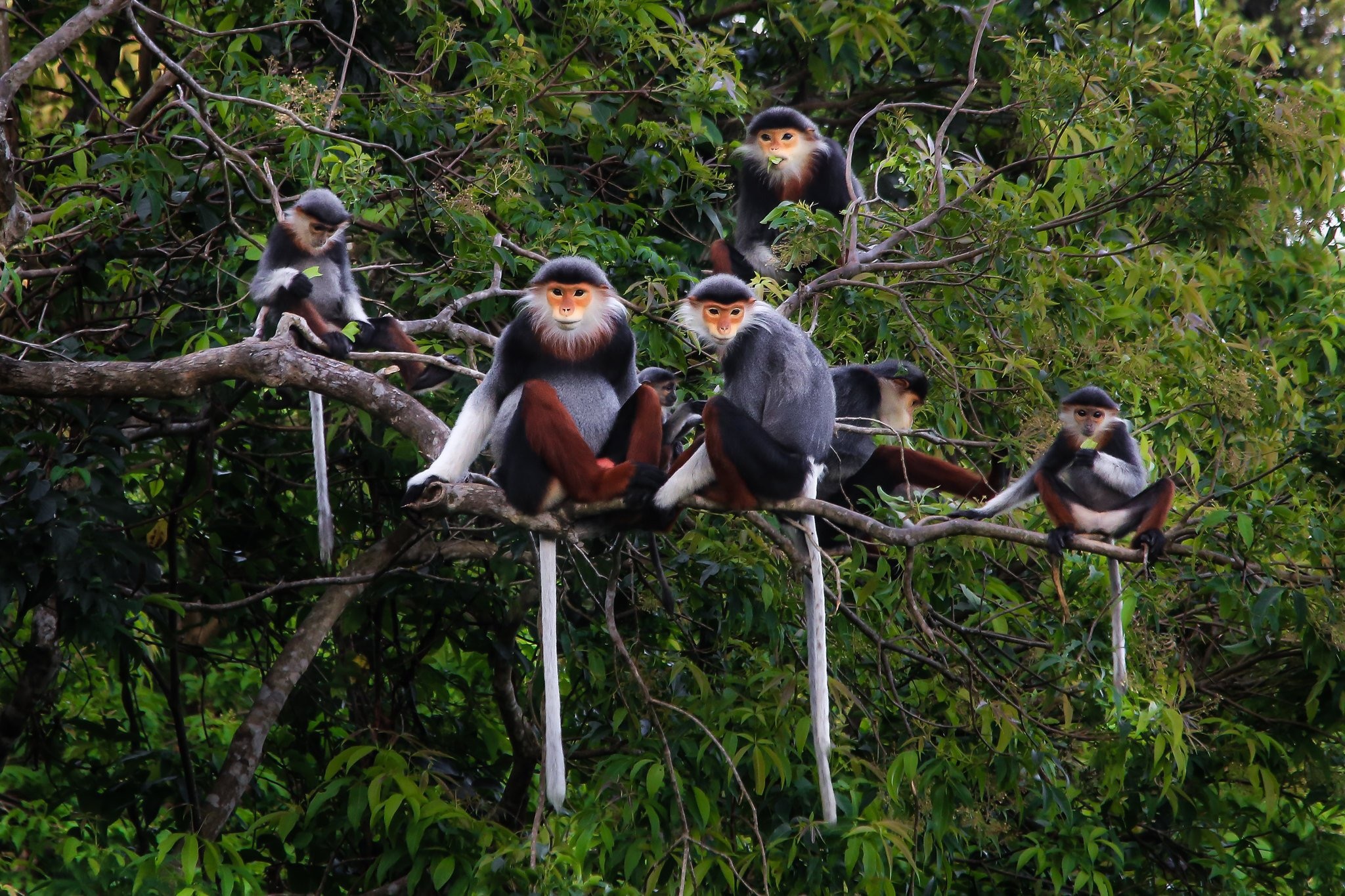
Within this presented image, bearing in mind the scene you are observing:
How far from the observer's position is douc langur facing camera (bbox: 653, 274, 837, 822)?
3240mm

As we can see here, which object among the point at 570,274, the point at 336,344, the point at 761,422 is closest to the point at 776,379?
the point at 761,422

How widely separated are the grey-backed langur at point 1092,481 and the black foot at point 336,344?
184 cm

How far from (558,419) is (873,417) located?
1.79 metres

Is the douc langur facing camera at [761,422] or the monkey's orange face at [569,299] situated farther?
the monkey's orange face at [569,299]

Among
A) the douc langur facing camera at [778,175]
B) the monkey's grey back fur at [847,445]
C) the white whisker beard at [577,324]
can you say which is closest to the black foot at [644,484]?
the white whisker beard at [577,324]

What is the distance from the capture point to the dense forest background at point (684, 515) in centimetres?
341

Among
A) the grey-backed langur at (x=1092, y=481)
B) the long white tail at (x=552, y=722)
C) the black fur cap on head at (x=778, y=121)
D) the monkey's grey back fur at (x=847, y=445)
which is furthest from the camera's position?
the black fur cap on head at (x=778, y=121)

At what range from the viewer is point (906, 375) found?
4.71 m

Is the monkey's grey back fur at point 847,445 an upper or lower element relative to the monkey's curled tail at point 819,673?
lower

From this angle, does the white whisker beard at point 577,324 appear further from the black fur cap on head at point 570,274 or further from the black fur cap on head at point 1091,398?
the black fur cap on head at point 1091,398

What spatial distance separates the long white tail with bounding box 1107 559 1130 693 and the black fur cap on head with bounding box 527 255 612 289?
58.9 inches

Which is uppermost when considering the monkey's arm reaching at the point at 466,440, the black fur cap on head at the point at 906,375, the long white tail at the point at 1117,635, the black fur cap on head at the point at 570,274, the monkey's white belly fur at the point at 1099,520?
the black fur cap on head at the point at 570,274

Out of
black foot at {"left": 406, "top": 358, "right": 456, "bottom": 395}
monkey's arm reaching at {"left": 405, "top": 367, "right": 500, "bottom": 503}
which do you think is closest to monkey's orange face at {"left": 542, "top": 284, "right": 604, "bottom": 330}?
monkey's arm reaching at {"left": 405, "top": 367, "right": 500, "bottom": 503}

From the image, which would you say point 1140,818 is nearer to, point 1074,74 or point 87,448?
point 1074,74
